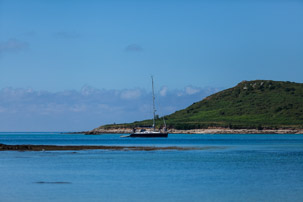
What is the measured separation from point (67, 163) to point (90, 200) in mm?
27587

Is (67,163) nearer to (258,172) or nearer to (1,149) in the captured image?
(258,172)

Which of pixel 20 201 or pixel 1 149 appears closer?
pixel 20 201

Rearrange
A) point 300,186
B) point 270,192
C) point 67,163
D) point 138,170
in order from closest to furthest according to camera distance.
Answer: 1. point 270,192
2. point 300,186
3. point 138,170
4. point 67,163

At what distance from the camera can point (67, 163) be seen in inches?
2527

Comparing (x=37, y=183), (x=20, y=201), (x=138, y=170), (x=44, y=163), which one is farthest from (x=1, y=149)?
(x=20, y=201)

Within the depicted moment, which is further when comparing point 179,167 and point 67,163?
point 67,163

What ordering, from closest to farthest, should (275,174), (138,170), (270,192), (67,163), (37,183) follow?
(270,192) < (37,183) < (275,174) < (138,170) < (67,163)

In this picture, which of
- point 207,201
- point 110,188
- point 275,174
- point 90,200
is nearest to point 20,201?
point 90,200

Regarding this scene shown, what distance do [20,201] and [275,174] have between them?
24.9 metres

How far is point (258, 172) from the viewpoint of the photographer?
176 feet

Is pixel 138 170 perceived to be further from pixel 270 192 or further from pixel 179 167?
pixel 270 192

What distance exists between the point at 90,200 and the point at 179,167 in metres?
23.0

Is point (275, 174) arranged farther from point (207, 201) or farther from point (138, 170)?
point (207, 201)

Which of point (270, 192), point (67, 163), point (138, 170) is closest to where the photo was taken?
point (270, 192)
